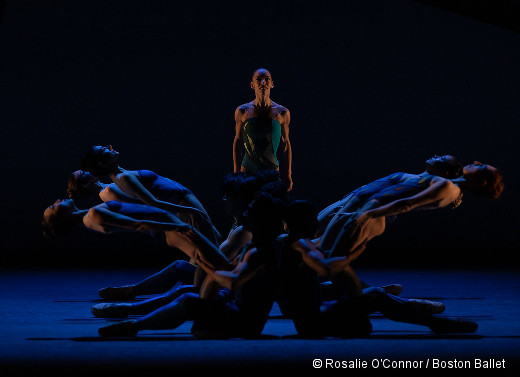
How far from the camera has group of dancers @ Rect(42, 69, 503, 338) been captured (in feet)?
11.4

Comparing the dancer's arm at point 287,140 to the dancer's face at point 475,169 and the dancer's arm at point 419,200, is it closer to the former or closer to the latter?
the dancer's face at point 475,169

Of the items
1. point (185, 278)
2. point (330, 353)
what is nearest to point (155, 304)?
point (185, 278)

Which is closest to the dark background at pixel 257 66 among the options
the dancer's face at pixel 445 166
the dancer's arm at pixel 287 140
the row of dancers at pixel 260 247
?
the dancer's arm at pixel 287 140

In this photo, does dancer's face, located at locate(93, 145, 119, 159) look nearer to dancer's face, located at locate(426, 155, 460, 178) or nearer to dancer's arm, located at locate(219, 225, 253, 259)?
dancer's arm, located at locate(219, 225, 253, 259)

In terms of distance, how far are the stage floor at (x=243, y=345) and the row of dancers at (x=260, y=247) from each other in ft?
0.31

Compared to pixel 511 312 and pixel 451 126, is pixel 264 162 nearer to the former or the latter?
pixel 511 312

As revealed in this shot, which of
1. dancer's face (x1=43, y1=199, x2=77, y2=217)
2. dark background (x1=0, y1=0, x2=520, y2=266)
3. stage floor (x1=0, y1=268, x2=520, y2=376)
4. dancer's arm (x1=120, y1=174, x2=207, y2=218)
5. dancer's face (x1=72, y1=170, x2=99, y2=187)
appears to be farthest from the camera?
dark background (x1=0, y1=0, x2=520, y2=266)

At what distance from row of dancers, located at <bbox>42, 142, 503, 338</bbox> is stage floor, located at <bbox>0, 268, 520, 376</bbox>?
0.10 m

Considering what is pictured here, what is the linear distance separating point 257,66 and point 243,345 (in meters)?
5.04

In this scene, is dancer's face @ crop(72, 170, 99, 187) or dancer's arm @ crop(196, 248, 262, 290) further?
dancer's face @ crop(72, 170, 99, 187)

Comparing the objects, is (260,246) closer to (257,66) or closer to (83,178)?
(83,178)

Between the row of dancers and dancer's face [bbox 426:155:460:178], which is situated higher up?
dancer's face [bbox 426:155:460:178]

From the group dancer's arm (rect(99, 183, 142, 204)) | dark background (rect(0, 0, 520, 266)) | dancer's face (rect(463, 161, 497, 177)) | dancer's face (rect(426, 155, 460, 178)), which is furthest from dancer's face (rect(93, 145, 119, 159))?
dark background (rect(0, 0, 520, 266))

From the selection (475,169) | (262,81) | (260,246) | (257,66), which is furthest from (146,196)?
(257,66)
